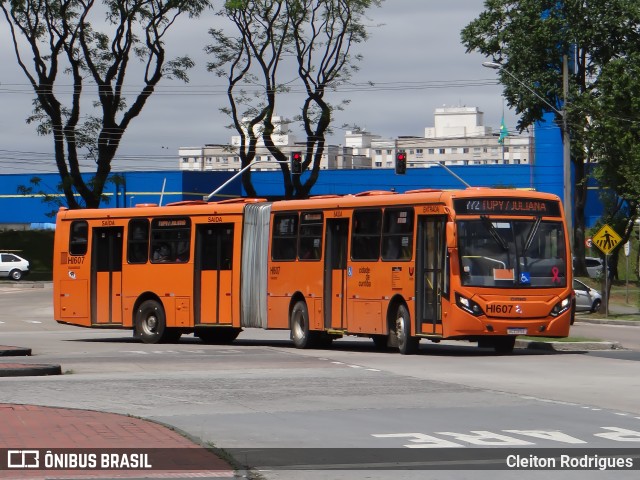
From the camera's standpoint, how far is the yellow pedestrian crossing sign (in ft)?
144

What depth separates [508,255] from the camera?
24391 mm

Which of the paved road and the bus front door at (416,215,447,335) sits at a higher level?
the bus front door at (416,215,447,335)

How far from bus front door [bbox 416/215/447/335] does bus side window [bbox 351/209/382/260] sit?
1.39 m

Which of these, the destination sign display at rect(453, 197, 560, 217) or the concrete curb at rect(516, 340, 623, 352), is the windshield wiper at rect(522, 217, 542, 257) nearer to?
the destination sign display at rect(453, 197, 560, 217)

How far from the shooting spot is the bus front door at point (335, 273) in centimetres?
2717

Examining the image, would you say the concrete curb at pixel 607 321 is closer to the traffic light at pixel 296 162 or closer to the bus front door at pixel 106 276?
the traffic light at pixel 296 162

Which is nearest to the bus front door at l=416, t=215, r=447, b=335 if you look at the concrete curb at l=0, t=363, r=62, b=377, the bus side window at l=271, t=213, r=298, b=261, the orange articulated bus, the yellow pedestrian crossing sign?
the orange articulated bus

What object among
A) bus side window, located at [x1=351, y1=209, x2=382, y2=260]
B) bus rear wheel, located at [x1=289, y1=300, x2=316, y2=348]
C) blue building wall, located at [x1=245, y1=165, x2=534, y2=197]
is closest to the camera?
bus side window, located at [x1=351, y1=209, x2=382, y2=260]

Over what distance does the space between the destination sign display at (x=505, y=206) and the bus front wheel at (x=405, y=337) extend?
227 centimetres

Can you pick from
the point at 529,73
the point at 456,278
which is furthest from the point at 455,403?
the point at 529,73

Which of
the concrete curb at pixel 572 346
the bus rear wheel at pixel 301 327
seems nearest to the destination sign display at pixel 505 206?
the concrete curb at pixel 572 346

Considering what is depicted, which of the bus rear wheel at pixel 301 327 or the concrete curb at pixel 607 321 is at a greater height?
the bus rear wheel at pixel 301 327

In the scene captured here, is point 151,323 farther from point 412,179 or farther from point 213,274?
point 412,179

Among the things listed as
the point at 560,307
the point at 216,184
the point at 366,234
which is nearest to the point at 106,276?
the point at 366,234
